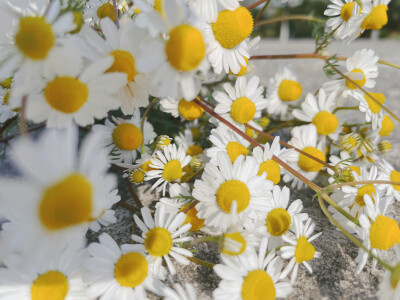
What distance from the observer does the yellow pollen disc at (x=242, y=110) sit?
0.65 meters

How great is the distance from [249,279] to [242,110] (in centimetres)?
33

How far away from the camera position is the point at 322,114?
0.73 metres

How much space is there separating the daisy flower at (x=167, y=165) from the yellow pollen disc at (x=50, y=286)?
212 mm

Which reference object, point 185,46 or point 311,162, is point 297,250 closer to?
point 311,162

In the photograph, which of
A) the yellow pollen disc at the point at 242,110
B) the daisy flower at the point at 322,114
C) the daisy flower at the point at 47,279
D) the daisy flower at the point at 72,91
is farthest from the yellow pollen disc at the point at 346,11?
the daisy flower at the point at 47,279

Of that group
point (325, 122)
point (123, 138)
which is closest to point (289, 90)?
point (325, 122)

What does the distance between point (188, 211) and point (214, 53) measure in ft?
0.86

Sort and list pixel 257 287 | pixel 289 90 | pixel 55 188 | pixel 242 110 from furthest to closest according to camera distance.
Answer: pixel 289 90 → pixel 242 110 → pixel 257 287 → pixel 55 188

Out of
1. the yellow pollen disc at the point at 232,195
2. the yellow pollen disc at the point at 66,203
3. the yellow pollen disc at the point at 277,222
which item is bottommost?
the yellow pollen disc at the point at 277,222

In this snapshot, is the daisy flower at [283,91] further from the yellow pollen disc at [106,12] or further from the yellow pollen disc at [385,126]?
the yellow pollen disc at [106,12]

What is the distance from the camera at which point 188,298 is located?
0.41 meters

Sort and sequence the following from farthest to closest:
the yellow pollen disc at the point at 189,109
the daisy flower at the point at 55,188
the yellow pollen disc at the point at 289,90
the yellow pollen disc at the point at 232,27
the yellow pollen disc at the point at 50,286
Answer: the yellow pollen disc at the point at 289,90
the yellow pollen disc at the point at 189,109
the yellow pollen disc at the point at 232,27
the yellow pollen disc at the point at 50,286
the daisy flower at the point at 55,188

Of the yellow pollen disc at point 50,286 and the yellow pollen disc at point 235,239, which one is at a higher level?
the yellow pollen disc at point 235,239

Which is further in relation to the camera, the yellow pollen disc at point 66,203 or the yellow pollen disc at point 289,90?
the yellow pollen disc at point 289,90
